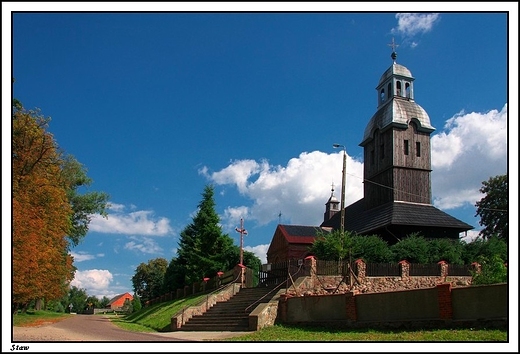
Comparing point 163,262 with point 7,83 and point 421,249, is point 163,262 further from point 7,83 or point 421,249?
point 7,83

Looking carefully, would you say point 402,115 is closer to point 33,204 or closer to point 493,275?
point 493,275

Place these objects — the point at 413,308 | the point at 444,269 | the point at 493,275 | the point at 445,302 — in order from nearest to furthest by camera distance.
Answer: the point at 445,302 → the point at 413,308 → the point at 493,275 → the point at 444,269

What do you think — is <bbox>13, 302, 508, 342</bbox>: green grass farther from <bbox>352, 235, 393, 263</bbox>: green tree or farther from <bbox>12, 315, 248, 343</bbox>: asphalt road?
<bbox>352, 235, 393, 263</bbox>: green tree

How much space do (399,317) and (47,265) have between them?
19429 millimetres

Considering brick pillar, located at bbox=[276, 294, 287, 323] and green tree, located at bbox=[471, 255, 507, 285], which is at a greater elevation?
green tree, located at bbox=[471, 255, 507, 285]

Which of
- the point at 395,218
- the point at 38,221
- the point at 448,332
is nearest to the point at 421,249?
the point at 395,218

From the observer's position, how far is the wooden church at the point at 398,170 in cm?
3641

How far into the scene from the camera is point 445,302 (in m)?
14.2

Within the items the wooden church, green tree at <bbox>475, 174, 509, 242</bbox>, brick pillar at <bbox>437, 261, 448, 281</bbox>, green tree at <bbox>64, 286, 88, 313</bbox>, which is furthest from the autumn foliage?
green tree at <bbox>64, 286, 88, 313</bbox>

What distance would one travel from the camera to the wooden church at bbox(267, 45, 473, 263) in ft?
119

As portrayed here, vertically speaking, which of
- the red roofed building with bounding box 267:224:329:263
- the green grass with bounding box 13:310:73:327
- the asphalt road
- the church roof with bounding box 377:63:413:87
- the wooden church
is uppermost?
the church roof with bounding box 377:63:413:87

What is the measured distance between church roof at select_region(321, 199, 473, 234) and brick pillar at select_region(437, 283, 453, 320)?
20.7m

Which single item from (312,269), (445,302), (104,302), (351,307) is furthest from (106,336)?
(104,302)

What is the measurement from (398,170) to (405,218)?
19.3 ft
